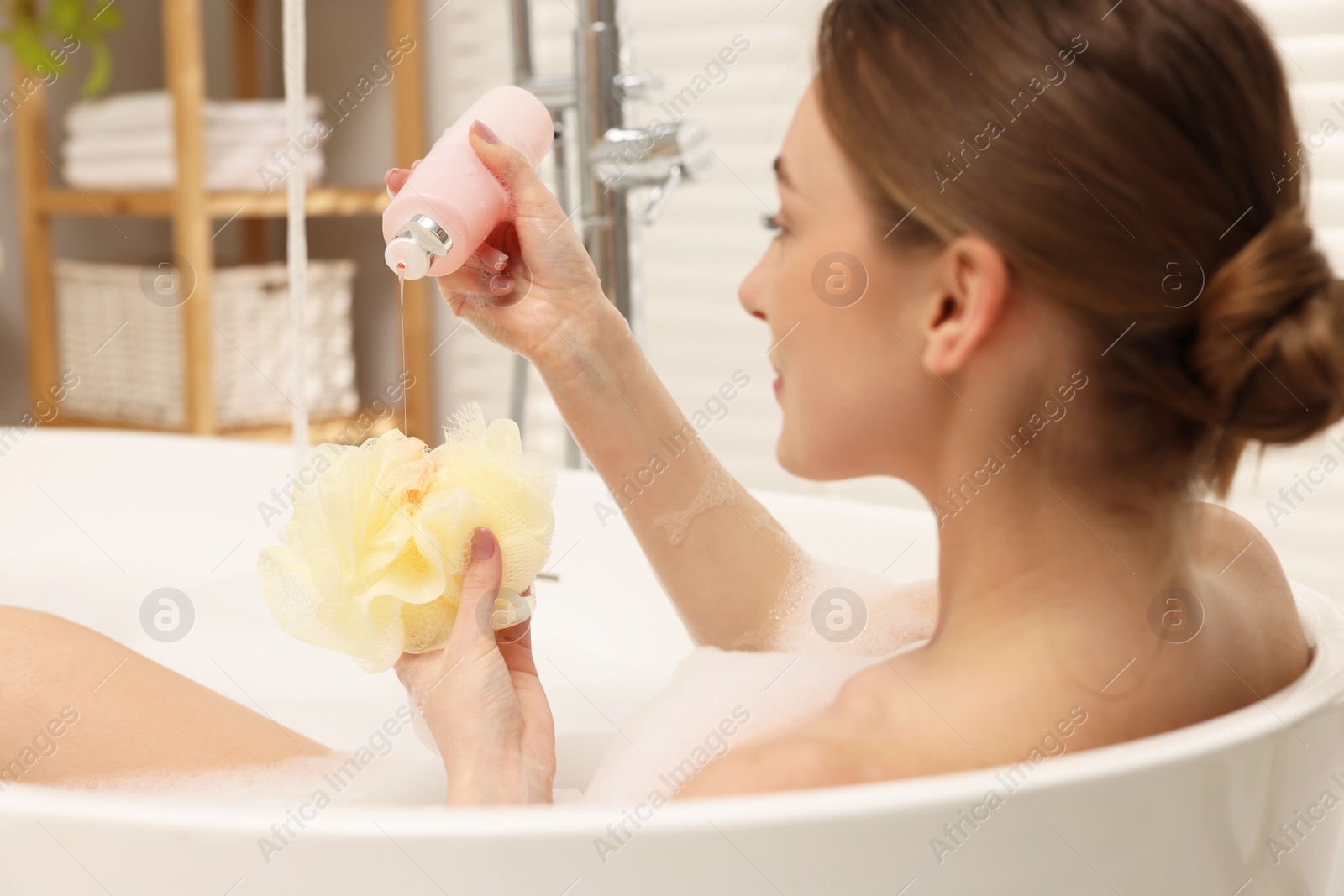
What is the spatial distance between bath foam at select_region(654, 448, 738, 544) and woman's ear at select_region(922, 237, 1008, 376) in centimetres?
32

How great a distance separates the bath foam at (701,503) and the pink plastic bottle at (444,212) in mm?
247

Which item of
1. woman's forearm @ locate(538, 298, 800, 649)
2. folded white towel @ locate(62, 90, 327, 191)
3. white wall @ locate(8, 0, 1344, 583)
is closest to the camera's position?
woman's forearm @ locate(538, 298, 800, 649)

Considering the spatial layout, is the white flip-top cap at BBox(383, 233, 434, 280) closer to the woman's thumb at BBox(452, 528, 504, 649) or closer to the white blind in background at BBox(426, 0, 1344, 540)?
the woman's thumb at BBox(452, 528, 504, 649)

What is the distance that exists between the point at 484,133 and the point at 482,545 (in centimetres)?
28

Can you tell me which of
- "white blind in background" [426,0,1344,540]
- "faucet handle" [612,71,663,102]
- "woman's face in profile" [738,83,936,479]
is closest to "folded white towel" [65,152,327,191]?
"white blind in background" [426,0,1344,540]

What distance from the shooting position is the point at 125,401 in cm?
229

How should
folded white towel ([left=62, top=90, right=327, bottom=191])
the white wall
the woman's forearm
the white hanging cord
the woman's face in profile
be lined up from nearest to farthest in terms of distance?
1. the woman's face in profile
2. the woman's forearm
3. the white hanging cord
4. the white wall
5. folded white towel ([left=62, top=90, right=327, bottom=191])

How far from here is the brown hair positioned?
623 millimetres

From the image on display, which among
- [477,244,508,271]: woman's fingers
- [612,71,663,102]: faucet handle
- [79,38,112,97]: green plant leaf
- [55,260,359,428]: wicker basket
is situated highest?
[612,71,663,102]: faucet handle

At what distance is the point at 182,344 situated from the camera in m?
2.17

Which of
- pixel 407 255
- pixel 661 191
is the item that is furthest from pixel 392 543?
pixel 661 191

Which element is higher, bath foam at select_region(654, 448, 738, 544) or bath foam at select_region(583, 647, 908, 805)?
bath foam at select_region(654, 448, 738, 544)

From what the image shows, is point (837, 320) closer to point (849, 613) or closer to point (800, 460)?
point (800, 460)

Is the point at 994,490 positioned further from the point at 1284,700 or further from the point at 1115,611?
the point at 1284,700
